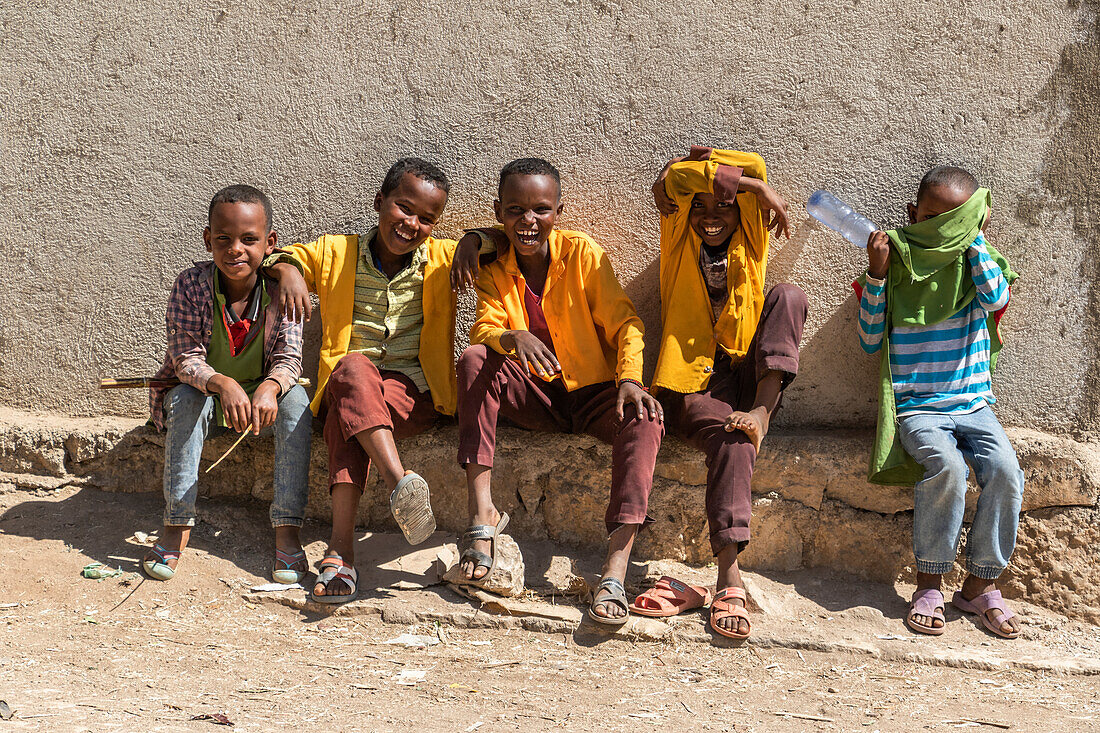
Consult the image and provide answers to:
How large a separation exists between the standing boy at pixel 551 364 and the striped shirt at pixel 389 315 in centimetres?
26

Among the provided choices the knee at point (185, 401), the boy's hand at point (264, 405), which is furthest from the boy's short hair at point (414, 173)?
the knee at point (185, 401)

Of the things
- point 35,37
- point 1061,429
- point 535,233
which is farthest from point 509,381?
point 35,37

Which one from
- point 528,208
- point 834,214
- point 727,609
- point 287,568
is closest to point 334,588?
point 287,568

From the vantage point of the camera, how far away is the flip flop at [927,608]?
2873 mm

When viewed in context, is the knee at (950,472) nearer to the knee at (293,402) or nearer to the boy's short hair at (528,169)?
the boy's short hair at (528,169)

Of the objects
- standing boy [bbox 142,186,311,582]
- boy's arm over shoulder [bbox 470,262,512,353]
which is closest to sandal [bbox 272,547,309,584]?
standing boy [bbox 142,186,311,582]

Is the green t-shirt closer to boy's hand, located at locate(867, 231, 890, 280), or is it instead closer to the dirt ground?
the dirt ground

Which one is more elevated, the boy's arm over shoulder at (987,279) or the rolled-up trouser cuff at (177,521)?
the boy's arm over shoulder at (987,279)

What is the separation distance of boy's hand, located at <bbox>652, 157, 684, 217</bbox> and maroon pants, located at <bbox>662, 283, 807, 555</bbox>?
0.46m

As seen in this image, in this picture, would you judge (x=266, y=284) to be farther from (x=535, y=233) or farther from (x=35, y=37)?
(x=35, y=37)

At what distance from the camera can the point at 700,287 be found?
10.7 feet

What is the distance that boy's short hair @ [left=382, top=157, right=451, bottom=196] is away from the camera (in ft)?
11.0

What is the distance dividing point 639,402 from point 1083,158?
6.03 ft

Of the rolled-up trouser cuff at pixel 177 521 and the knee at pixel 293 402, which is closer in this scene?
the rolled-up trouser cuff at pixel 177 521
